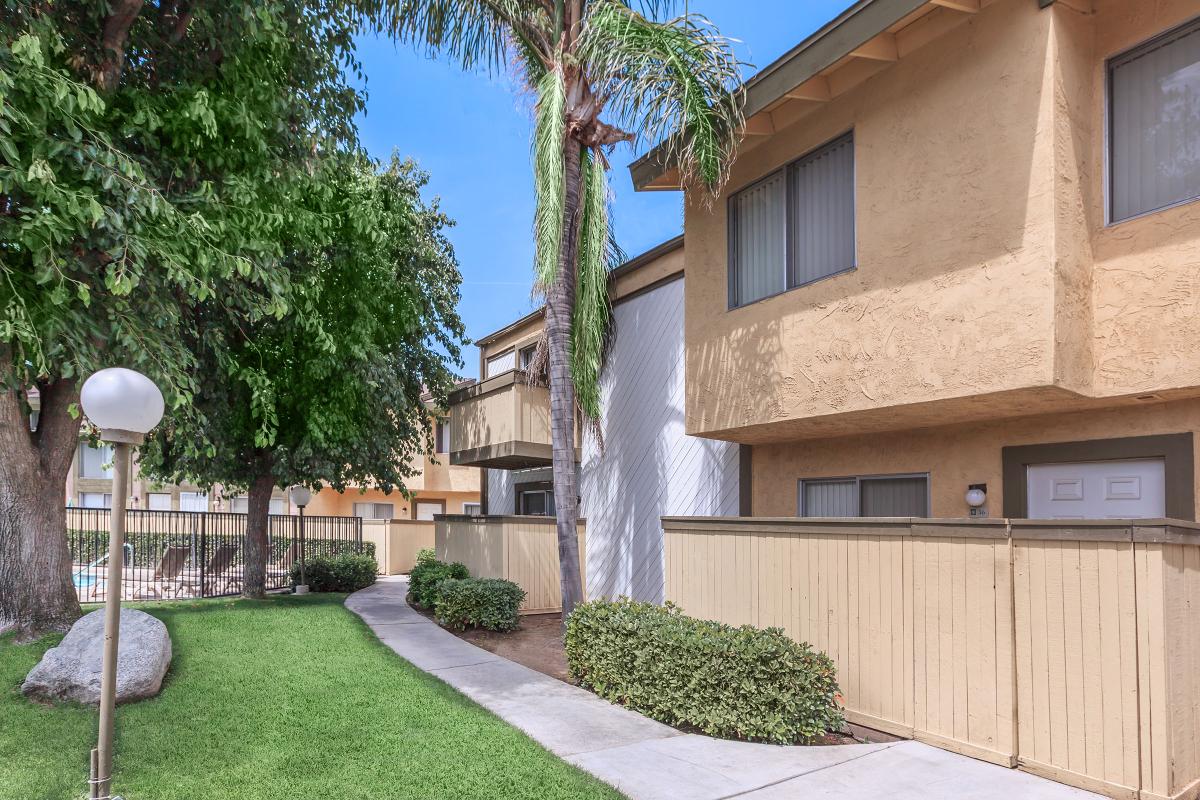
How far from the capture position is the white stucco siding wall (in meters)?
11.2

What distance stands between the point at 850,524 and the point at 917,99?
3.94 meters

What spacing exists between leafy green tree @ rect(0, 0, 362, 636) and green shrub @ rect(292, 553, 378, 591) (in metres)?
8.81

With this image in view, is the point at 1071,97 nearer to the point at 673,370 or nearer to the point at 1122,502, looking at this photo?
the point at 1122,502

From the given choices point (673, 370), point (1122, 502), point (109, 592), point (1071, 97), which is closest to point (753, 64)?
point (1071, 97)

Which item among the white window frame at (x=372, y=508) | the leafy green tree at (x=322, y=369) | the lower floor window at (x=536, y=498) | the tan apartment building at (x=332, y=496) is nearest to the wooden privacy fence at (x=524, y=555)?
the lower floor window at (x=536, y=498)

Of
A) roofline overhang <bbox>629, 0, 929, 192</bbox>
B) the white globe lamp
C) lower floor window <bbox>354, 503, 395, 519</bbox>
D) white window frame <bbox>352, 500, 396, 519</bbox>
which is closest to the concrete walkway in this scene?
the white globe lamp

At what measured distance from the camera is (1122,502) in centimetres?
659

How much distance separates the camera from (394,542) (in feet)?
81.6

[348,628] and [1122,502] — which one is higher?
[1122,502]

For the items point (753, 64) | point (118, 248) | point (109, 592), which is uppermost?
point (753, 64)

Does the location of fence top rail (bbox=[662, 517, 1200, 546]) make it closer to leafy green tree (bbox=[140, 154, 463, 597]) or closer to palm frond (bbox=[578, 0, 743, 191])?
palm frond (bbox=[578, 0, 743, 191])

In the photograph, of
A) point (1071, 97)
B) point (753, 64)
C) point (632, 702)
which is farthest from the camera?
point (753, 64)

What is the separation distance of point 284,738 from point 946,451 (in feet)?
21.8

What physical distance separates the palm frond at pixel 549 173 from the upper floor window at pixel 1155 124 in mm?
5654
